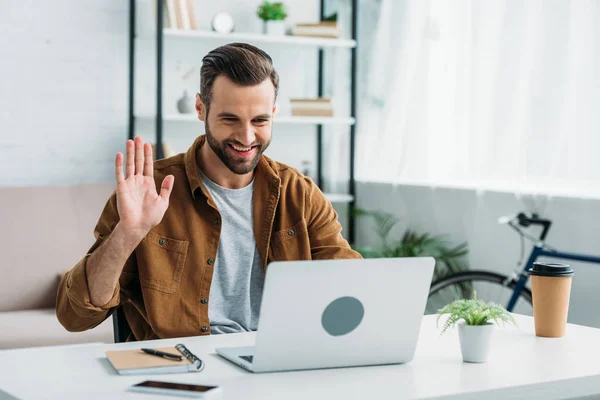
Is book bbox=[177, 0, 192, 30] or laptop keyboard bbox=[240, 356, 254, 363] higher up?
book bbox=[177, 0, 192, 30]

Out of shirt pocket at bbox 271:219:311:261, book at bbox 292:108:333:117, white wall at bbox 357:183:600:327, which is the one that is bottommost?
white wall at bbox 357:183:600:327

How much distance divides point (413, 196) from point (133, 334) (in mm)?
2579

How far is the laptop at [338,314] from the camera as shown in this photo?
138 cm

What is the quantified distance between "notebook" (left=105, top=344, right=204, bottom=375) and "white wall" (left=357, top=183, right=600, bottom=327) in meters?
2.28

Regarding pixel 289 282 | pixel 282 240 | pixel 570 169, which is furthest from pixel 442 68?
pixel 289 282

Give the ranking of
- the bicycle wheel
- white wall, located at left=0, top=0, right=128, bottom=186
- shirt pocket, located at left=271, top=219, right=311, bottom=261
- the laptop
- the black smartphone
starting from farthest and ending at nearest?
white wall, located at left=0, top=0, right=128, bottom=186 → the bicycle wheel → shirt pocket, located at left=271, top=219, right=311, bottom=261 → the laptop → the black smartphone

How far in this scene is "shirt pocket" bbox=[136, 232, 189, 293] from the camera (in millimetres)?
1851

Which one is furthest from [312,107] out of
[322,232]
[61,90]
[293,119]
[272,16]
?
[322,232]

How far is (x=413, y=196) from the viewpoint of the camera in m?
4.30

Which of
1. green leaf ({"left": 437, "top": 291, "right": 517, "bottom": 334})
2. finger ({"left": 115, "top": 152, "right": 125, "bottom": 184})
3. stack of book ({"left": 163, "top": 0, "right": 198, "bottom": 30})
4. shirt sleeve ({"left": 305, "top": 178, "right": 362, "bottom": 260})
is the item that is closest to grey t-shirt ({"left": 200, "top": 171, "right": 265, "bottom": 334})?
shirt sleeve ({"left": 305, "top": 178, "right": 362, "bottom": 260})

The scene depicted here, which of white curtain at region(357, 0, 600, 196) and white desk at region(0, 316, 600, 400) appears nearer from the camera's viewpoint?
white desk at region(0, 316, 600, 400)

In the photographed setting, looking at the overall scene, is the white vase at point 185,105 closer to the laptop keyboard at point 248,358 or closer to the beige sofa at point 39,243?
the beige sofa at point 39,243

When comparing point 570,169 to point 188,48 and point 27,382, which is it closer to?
point 188,48

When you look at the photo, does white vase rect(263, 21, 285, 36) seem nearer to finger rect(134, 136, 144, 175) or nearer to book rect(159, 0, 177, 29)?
book rect(159, 0, 177, 29)
